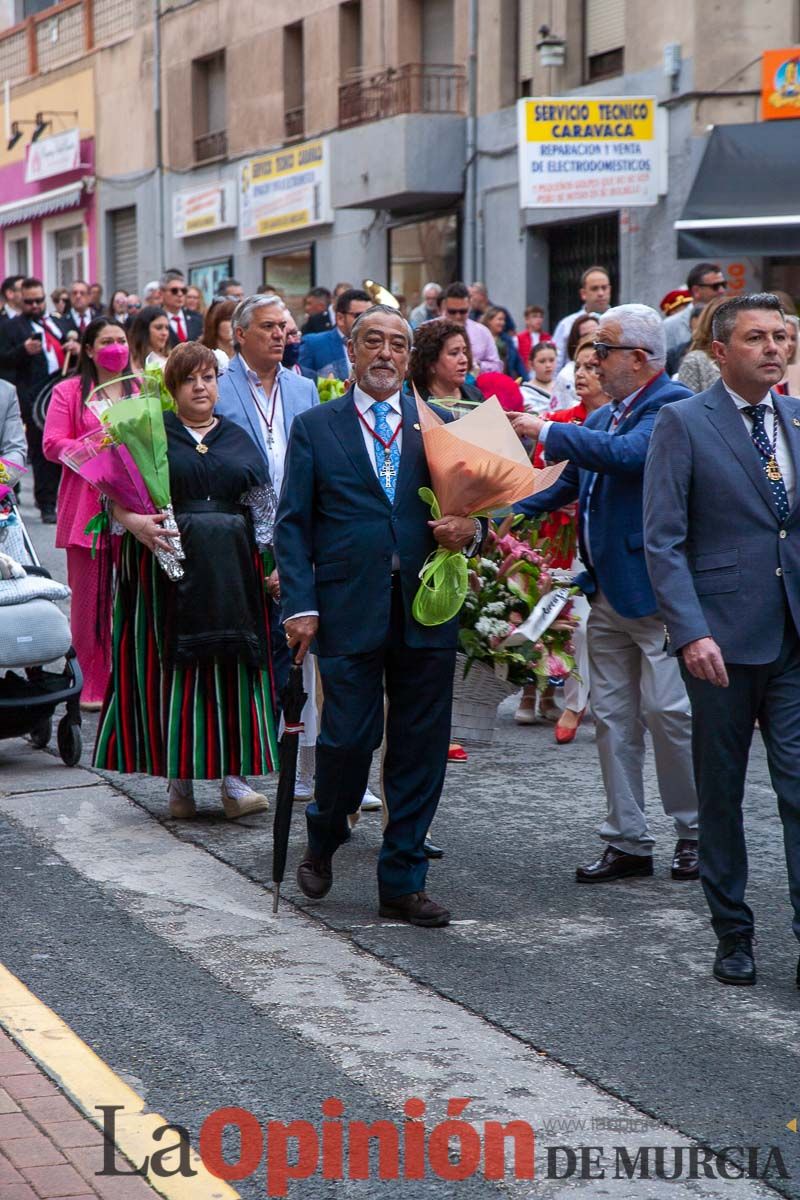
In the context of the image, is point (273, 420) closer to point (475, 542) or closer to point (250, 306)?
point (250, 306)

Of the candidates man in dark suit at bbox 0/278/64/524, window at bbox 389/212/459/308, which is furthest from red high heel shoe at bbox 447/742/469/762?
window at bbox 389/212/459/308


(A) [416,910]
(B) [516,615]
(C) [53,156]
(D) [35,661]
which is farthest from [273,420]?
(C) [53,156]

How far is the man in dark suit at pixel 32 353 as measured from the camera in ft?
56.2

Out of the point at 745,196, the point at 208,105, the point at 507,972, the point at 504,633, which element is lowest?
the point at 507,972

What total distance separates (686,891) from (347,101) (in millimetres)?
23021

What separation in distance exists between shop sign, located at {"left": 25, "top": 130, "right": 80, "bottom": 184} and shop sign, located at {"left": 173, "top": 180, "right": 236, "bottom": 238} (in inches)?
170

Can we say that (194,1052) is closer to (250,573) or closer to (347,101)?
(250,573)

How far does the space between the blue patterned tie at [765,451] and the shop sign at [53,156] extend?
32882 millimetres

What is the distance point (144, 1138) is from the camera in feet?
13.8

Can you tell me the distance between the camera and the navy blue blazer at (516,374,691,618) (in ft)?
20.4

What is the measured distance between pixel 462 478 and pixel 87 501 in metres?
4.16

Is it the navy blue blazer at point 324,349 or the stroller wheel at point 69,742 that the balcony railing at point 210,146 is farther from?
the stroller wheel at point 69,742

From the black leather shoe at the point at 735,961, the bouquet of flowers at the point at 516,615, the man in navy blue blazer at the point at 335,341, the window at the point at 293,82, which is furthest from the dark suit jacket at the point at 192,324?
the window at the point at 293,82

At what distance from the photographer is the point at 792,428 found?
5.54 meters
